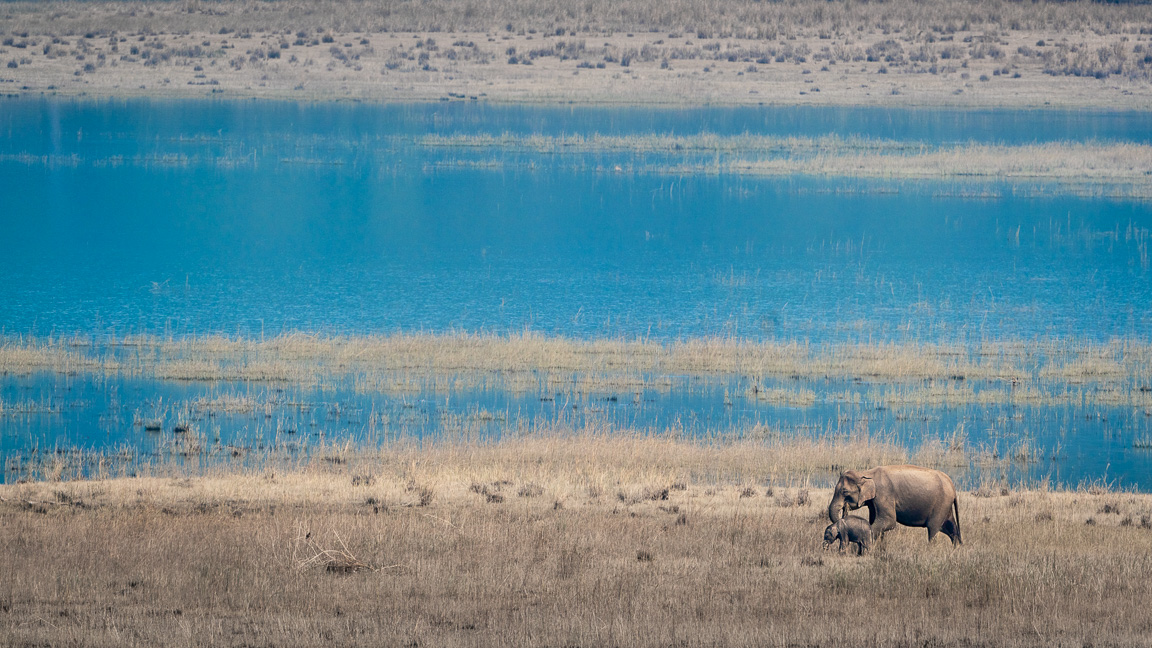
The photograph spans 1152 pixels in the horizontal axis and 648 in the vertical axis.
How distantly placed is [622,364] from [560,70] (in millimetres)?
58672

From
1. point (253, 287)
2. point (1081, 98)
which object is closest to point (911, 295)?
point (253, 287)

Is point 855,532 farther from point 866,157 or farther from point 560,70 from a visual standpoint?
point 560,70

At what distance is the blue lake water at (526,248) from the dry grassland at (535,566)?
5.99 metres

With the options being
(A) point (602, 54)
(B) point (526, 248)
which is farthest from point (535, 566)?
(A) point (602, 54)

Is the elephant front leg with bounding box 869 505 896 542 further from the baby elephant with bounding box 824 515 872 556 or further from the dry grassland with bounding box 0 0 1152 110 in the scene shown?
the dry grassland with bounding box 0 0 1152 110

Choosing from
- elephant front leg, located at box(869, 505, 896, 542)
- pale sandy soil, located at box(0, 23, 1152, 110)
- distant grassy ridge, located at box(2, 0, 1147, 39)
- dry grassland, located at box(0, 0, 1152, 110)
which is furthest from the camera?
distant grassy ridge, located at box(2, 0, 1147, 39)

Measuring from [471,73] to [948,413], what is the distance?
63.4 m

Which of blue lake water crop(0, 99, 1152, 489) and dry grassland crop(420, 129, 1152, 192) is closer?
blue lake water crop(0, 99, 1152, 489)

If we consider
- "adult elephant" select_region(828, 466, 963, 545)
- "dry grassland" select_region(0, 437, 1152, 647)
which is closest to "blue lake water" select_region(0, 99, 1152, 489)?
"dry grassland" select_region(0, 437, 1152, 647)

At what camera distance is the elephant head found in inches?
497

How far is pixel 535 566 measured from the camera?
12.1m

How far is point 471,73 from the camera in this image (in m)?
84.1

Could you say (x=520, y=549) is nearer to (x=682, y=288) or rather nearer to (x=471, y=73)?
(x=682, y=288)

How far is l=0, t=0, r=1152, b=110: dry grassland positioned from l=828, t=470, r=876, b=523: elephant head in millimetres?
68508
